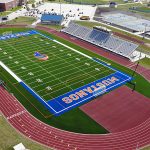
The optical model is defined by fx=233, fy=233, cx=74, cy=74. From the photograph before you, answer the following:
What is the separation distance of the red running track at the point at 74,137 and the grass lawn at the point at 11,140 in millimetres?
1007

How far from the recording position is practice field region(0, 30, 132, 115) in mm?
54719

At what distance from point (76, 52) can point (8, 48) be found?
23.1 metres

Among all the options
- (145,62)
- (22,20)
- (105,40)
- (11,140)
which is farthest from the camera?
(22,20)

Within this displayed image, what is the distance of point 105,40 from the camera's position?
86.2m

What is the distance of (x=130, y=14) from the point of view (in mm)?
133750

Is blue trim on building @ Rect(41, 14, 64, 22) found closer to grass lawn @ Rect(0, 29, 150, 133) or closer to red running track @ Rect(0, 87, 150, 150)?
grass lawn @ Rect(0, 29, 150, 133)

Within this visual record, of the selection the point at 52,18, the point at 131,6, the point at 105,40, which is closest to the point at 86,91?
the point at 105,40

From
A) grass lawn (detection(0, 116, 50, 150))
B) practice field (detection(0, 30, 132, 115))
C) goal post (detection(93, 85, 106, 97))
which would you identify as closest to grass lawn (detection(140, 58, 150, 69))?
practice field (detection(0, 30, 132, 115))

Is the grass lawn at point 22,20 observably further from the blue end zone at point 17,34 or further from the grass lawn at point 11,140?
the grass lawn at point 11,140

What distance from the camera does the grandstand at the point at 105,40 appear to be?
7900 centimetres

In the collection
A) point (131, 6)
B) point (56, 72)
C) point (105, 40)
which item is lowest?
point (56, 72)

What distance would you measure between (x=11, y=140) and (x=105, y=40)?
55.5 meters

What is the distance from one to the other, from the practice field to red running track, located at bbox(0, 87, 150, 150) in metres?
5.84

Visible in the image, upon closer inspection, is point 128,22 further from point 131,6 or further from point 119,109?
point 119,109
